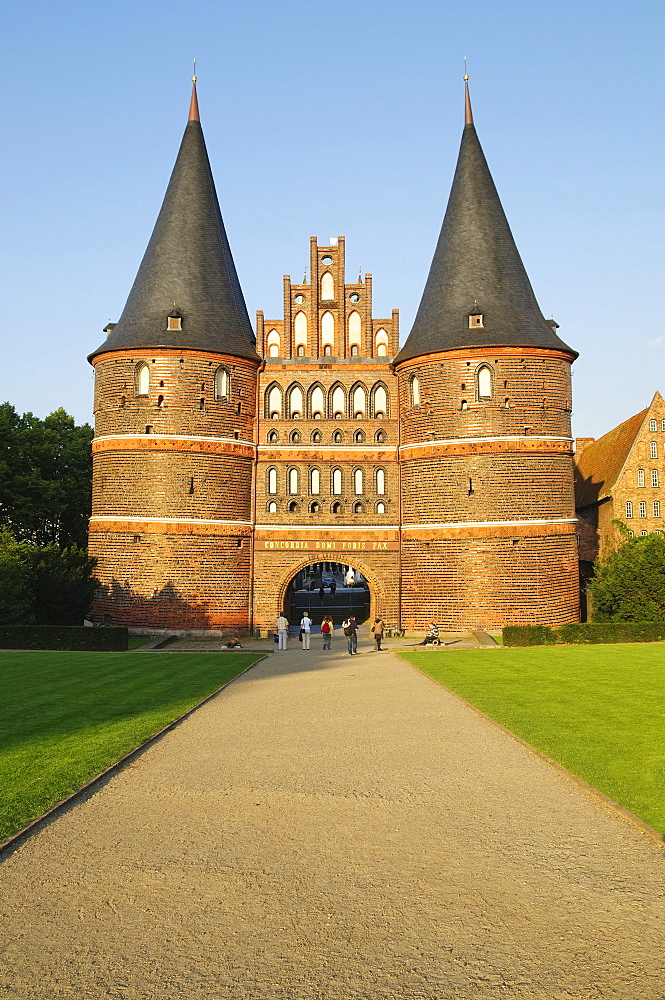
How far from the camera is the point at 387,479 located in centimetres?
3378

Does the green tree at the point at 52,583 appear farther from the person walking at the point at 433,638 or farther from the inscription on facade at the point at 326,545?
the person walking at the point at 433,638

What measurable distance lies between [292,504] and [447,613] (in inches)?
307

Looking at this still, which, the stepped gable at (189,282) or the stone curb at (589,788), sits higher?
the stepped gable at (189,282)

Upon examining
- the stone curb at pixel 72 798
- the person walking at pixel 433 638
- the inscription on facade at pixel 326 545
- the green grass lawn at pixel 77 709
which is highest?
the inscription on facade at pixel 326 545

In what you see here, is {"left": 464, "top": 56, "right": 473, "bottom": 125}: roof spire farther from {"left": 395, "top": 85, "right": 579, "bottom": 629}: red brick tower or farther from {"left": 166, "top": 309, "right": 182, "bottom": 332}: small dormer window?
{"left": 166, "top": 309, "right": 182, "bottom": 332}: small dormer window

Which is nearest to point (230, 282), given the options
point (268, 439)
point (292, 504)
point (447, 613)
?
point (268, 439)

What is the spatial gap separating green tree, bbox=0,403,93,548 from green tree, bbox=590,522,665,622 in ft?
79.3

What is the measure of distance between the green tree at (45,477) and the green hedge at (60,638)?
40.3 feet

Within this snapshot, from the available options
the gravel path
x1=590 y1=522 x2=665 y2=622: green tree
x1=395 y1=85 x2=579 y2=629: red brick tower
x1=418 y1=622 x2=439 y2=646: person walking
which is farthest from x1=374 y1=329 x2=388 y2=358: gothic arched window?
the gravel path

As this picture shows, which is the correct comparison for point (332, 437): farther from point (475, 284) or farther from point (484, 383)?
point (475, 284)

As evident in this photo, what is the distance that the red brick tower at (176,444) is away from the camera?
31359mm

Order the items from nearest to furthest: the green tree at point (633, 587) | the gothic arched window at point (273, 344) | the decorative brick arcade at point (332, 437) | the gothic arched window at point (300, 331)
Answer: the green tree at point (633, 587) < the decorative brick arcade at point (332, 437) < the gothic arched window at point (300, 331) < the gothic arched window at point (273, 344)

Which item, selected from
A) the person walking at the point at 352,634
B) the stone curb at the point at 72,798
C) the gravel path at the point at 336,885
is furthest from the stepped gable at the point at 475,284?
the gravel path at the point at 336,885

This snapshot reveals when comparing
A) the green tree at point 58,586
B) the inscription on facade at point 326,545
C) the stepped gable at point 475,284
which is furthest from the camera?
the inscription on facade at point 326,545
